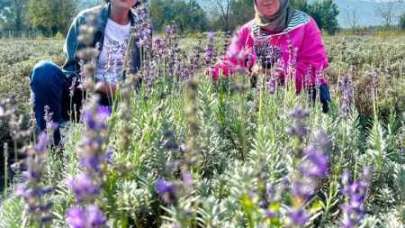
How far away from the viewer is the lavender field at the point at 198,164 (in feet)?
4.72

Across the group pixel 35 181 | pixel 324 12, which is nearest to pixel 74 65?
pixel 35 181

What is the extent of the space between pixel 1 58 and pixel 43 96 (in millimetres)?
11170

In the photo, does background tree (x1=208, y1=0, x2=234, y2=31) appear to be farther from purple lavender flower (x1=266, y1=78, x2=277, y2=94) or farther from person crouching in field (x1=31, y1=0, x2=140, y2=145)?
purple lavender flower (x1=266, y1=78, x2=277, y2=94)

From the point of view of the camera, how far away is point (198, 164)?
8.20ft

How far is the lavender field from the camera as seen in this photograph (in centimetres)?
144

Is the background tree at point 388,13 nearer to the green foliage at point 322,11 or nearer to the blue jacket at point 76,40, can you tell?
the green foliage at point 322,11

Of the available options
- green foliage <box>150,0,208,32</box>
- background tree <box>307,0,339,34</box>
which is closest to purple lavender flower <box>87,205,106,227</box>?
green foliage <box>150,0,208,32</box>

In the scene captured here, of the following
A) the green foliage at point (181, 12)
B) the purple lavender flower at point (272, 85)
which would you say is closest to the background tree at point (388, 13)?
the green foliage at point (181, 12)

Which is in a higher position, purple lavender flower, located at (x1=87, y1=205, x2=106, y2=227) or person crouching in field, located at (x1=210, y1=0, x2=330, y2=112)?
person crouching in field, located at (x1=210, y1=0, x2=330, y2=112)

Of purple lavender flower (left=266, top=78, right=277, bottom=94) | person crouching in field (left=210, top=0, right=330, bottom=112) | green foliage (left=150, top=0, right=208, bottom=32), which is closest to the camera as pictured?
purple lavender flower (left=266, top=78, right=277, bottom=94)

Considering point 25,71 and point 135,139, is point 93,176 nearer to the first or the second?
point 135,139

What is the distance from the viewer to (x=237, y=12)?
5466 centimetres

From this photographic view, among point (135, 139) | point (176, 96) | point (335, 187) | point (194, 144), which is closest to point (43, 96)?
point (176, 96)

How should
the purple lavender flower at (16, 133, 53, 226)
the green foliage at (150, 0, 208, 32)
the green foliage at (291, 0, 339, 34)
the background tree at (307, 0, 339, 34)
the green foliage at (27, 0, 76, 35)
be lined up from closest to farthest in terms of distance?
the purple lavender flower at (16, 133, 53, 226)
the green foliage at (150, 0, 208, 32)
the green foliage at (291, 0, 339, 34)
the background tree at (307, 0, 339, 34)
the green foliage at (27, 0, 76, 35)
